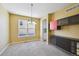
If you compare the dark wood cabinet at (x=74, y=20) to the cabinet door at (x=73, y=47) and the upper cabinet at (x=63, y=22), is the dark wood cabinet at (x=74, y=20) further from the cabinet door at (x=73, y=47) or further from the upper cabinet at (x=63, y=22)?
the cabinet door at (x=73, y=47)

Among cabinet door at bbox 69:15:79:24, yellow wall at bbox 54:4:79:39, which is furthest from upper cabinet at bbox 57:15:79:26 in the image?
yellow wall at bbox 54:4:79:39

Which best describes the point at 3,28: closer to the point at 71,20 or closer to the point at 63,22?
the point at 63,22

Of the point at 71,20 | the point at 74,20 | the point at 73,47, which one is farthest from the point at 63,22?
the point at 73,47

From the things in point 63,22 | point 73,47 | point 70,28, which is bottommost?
point 73,47

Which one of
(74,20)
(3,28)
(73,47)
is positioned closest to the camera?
(73,47)

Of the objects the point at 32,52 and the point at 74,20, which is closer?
the point at 74,20

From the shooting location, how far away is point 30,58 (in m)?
1.04

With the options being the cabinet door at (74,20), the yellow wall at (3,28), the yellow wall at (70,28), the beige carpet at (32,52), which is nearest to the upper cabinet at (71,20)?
the cabinet door at (74,20)


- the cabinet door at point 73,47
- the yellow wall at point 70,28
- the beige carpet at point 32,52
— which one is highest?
the yellow wall at point 70,28

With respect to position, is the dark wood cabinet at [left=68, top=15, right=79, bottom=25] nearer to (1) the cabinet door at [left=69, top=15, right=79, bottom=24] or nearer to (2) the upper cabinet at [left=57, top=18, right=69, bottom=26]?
(1) the cabinet door at [left=69, top=15, right=79, bottom=24]

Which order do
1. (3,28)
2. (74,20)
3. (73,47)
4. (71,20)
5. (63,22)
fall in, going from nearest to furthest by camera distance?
(73,47) → (74,20) → (71,20) → (3,28) → (63,22)

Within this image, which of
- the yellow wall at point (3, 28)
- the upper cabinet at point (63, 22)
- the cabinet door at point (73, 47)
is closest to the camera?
the cabinet door at point (73, 47)

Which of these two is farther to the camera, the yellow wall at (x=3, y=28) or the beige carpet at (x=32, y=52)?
the yellow wall at (x=3, y=28)

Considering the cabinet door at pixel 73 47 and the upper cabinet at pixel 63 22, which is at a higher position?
the upper cabinet at pixel 63 22
